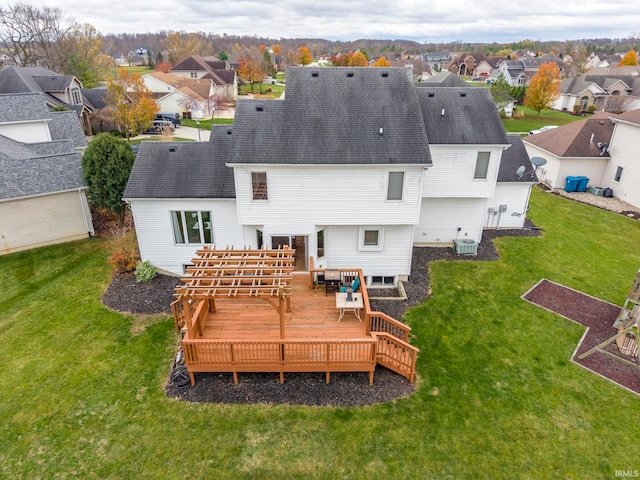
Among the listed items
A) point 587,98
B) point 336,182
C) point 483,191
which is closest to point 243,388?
point 336,182

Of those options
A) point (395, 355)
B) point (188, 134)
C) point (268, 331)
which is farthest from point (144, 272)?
point (188, 134)

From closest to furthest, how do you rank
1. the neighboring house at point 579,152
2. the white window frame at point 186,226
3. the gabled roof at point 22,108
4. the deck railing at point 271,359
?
the deck railing at point 271,359, the white window frame at point 186,226, the gabled roof at point 22,108, the neighboring house at point 579,152

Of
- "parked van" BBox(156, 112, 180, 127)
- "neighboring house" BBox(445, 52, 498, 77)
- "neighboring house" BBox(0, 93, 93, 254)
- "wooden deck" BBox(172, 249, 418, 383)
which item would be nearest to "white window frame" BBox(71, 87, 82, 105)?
"parked van" BBox(156, 112, 180, 127)

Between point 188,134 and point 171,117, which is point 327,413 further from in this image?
point 171,117

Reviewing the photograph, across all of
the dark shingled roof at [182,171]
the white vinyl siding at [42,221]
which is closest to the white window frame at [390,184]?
the dark shingled roof at [182,171]

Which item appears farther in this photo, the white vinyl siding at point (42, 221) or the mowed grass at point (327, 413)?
the white vinyl siding at point (42, 221)

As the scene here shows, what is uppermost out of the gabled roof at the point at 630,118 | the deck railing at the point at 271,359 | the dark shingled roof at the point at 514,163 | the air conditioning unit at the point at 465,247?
the gabled roof at the point at 630,118

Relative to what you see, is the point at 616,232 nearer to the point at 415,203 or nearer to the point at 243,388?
the point at 415,203

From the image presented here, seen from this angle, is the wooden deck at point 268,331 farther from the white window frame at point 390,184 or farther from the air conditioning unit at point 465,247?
the air conditioning unit at point 465,247

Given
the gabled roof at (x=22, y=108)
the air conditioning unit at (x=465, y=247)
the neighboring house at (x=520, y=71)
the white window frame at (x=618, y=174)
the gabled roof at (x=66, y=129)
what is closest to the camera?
the air conditioning unit at (x=465, y=247)
